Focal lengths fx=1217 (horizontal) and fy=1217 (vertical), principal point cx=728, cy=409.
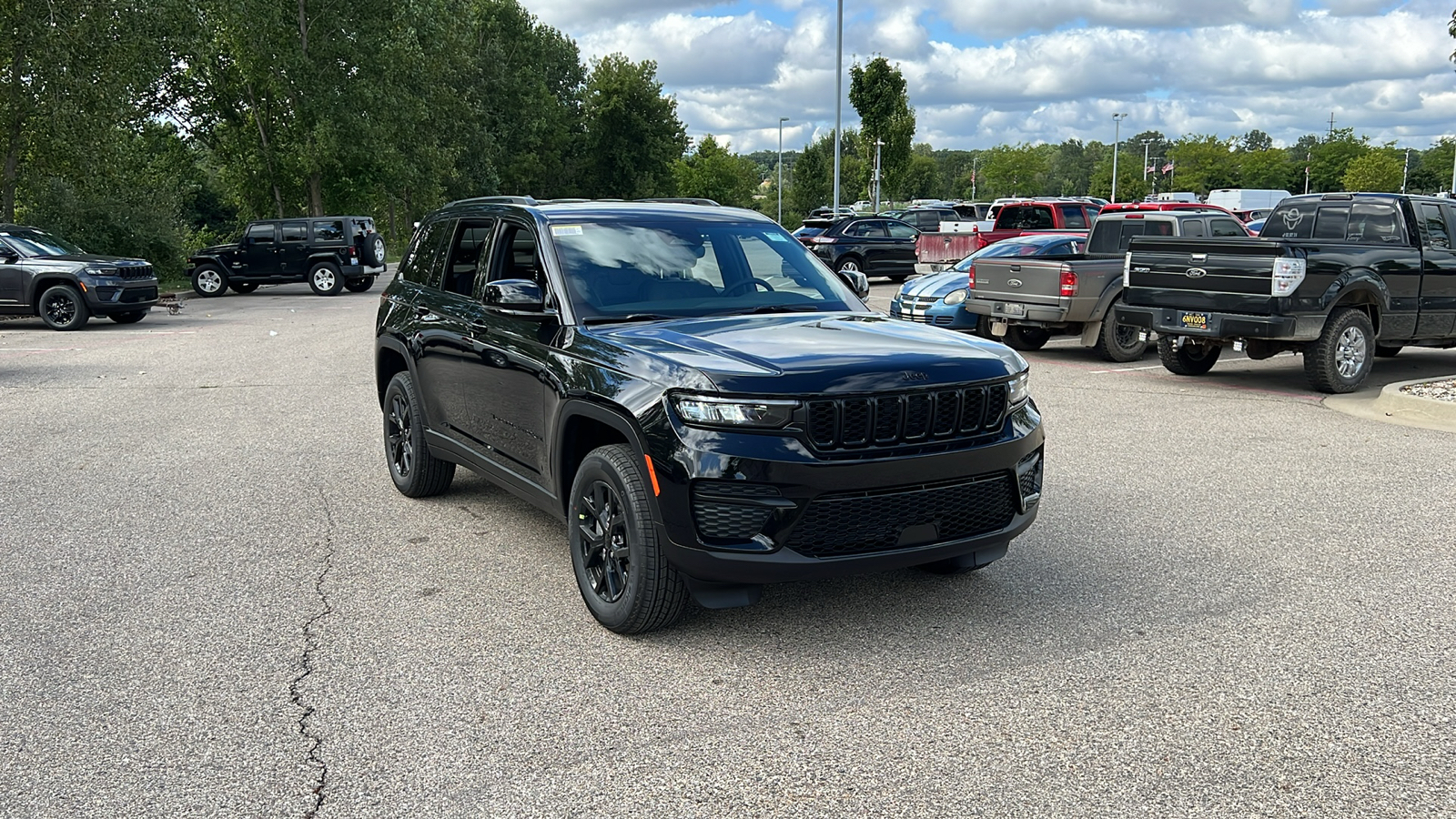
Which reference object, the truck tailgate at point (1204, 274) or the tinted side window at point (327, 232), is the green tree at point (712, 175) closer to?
the tinted side window at point (327, 232)

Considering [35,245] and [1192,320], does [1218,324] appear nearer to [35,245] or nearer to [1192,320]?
[1192,320]

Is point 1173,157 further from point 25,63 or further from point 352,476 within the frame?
point 352,476

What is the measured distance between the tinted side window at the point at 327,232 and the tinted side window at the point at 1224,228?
2038 cm

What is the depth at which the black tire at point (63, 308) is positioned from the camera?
2011cm

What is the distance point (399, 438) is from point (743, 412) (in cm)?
372

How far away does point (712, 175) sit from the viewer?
10281cm

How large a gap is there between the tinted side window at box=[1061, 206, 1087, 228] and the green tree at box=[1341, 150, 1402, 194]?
87250mm

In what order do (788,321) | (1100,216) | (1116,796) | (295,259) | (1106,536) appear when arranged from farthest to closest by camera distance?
(295,259), (1100,216), (1106,536), (788,321), (1116,796)

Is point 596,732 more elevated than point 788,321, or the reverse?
point 788,321

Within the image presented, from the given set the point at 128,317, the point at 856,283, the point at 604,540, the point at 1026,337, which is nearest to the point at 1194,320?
the point at 1026,337

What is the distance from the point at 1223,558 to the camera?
6039 millimetres

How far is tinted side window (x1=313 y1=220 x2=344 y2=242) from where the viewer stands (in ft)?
94.9

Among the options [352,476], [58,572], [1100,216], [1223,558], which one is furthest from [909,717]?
[1100,216]

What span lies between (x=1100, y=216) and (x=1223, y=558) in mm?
10813
